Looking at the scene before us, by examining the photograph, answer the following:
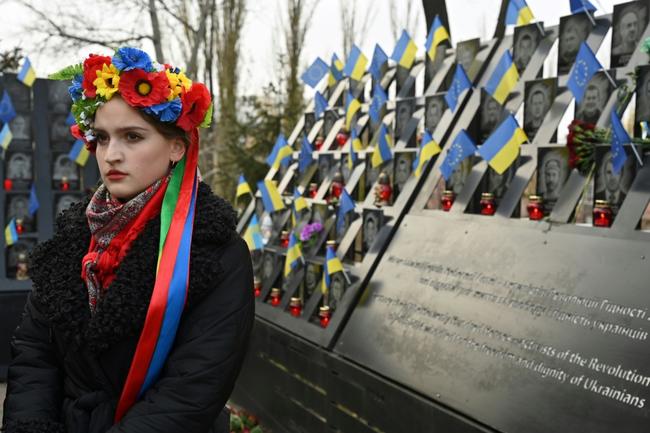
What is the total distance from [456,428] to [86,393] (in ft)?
5.55

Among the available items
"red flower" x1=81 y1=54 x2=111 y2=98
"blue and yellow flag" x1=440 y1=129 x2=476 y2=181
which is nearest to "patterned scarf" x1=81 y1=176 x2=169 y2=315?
"red flower" x1=81 y1=54 x2=111 y2=98

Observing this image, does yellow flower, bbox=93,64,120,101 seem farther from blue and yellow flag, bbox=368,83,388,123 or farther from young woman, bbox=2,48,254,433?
blue and yellow flag, bbox=368,83,388,123

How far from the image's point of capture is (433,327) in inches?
136

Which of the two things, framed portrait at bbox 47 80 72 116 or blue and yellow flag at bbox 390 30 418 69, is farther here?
framed portrait at bbox 47 80 72 116

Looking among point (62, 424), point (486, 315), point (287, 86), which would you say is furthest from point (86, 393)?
point (287, 86)

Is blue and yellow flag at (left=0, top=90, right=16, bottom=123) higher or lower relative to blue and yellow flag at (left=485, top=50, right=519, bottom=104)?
lower

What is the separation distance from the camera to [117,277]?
1727 millimetres

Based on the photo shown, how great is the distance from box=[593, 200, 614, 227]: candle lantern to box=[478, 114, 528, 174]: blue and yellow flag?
67 centimetres

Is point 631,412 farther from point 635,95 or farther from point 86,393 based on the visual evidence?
point 86,393

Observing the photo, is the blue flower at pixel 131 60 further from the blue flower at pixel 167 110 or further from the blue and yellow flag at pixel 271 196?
the blue and yellow flag at pixel 271 196

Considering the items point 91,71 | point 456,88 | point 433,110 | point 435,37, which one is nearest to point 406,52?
point 435,37

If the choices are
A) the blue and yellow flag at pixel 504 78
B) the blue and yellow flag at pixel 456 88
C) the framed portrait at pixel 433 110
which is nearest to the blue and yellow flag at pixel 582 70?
the blue and yellow flag at pixel 504 78

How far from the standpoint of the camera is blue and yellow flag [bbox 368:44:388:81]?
17.7ft

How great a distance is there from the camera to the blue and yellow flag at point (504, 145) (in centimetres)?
370
